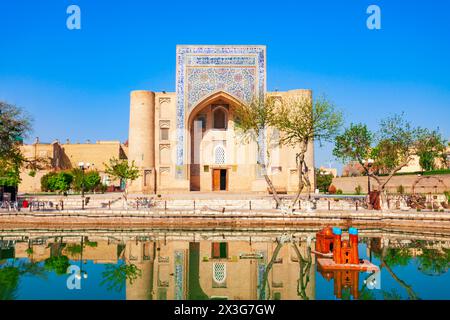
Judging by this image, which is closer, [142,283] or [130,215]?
[142,283]

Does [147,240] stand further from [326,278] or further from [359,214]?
[359,214]

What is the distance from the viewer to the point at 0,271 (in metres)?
8.01

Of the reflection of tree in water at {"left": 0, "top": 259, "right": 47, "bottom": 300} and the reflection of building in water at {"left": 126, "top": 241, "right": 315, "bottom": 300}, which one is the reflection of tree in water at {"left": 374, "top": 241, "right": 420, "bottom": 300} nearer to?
the reflection of building in water at {"left": 126, "top": 241, "right": 315, "bottom": 300}

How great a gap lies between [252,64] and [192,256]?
1768cm

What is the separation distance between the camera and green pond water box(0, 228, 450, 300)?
6.36m

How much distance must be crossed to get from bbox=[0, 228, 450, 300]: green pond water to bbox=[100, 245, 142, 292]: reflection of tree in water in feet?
0.05

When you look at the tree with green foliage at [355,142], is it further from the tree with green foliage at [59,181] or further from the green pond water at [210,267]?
the tree with green foliage at [59,181]

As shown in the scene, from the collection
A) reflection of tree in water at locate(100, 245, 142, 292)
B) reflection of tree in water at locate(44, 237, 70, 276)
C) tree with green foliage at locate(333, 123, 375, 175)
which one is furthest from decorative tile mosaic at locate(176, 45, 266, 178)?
reflection of tree in water at locate(100, 245, 142, 292)

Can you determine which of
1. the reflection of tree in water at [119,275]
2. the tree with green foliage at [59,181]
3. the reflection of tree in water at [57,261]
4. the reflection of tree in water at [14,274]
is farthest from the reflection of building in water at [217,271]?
the tree with green foliage at [59,181]

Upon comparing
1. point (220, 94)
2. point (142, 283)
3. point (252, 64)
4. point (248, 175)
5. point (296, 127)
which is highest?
point (252, 64)

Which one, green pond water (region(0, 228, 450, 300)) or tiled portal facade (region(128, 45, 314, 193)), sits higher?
tiled portal facade (region(128, 45, 314, 193))

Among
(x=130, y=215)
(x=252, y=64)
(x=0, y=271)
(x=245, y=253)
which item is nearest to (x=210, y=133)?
(x=252, y=64)

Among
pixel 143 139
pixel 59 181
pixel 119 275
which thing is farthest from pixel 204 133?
pixel 119 275

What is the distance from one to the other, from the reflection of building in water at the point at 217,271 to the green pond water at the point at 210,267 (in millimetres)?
15
